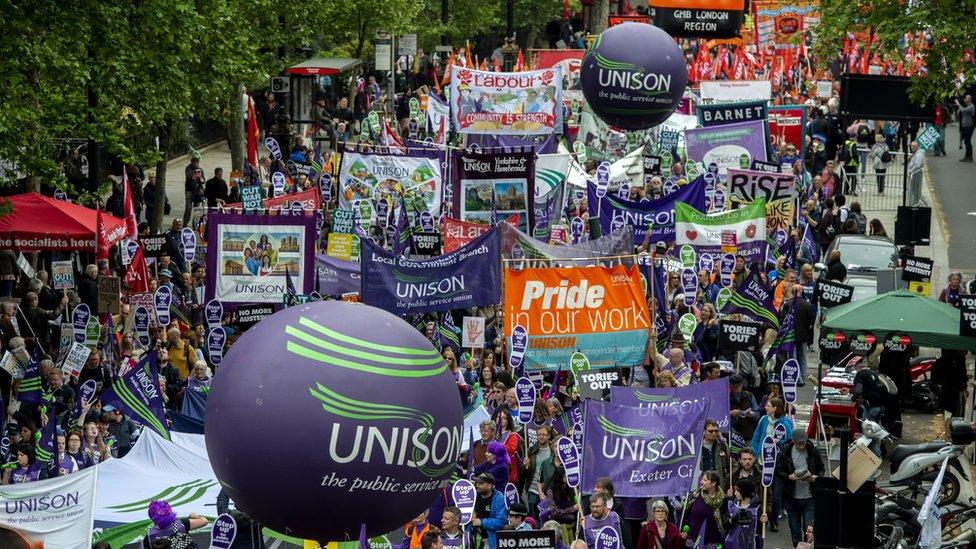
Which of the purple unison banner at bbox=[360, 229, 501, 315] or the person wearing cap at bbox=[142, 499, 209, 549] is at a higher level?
the purple unison banner at bbox=[360, 229, 501, 315]

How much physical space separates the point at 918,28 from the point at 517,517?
35.1 feet

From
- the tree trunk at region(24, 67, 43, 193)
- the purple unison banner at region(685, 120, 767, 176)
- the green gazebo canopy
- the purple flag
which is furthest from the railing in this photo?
the tree trunk at region(24, 67, 43, 193)

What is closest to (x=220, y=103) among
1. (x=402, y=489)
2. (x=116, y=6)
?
(x=116, y=6)

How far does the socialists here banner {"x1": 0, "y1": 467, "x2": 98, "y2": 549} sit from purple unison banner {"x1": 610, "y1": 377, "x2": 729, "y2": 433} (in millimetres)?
4818

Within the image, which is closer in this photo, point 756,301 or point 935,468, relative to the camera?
point 935,468

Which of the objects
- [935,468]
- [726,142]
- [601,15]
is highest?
[601,15]

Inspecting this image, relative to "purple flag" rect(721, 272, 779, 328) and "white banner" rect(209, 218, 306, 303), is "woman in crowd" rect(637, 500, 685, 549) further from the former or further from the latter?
"white banner" rect(209, 218, 306, 303)

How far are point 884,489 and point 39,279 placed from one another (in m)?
12.1

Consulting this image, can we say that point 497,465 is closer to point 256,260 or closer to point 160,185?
point 256,260

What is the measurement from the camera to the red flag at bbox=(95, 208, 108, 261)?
23219 mm

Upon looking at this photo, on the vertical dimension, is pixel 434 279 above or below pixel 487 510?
above

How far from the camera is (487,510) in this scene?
15977 mm

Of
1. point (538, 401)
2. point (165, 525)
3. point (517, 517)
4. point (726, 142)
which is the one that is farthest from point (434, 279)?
point (726, 142)

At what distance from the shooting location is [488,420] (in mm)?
17578
